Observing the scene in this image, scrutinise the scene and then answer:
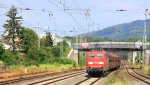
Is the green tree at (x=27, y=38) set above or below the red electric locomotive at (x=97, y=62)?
above

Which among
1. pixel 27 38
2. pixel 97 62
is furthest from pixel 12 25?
pixel 97 62

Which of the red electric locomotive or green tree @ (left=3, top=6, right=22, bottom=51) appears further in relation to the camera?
green tree @ (left=3, top=6, right=22, bottom=51)

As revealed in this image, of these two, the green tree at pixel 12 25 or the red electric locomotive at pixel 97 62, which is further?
the green tree at pixel 12 25

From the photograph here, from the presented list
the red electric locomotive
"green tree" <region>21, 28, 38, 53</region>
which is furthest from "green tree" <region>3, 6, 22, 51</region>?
the red electric locomotive

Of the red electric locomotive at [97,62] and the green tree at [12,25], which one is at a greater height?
the green tree at [12,25]

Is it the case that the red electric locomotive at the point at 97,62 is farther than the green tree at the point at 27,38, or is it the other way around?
the green tree at the point at 27,38

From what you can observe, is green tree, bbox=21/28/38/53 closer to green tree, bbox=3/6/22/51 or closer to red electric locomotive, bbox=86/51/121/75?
green tree, bbox=3/6/22/51

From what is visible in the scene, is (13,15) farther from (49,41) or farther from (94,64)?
(94,64)

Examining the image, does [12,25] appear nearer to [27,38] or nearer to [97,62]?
[27,38]

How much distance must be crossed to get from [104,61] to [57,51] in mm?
88772

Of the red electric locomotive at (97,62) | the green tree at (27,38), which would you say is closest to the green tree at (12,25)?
the green tree at (27,38)

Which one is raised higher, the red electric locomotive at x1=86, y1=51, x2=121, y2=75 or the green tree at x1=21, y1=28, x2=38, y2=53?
the green tree at x1=21, y1=28, x2=38, y2=53

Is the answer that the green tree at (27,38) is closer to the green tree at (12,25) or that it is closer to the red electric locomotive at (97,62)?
the green tree at (12,25)

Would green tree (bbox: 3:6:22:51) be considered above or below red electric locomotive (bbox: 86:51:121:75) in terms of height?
above
